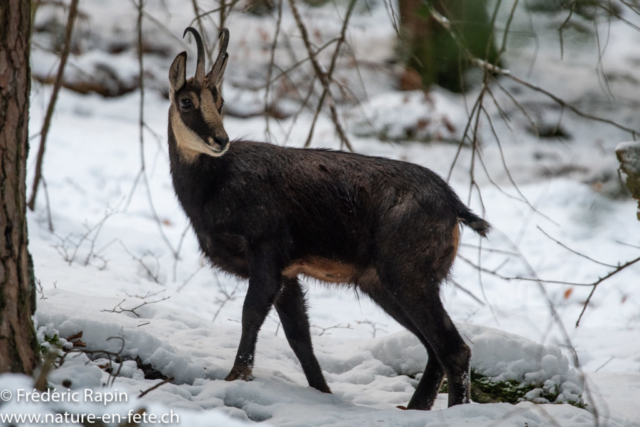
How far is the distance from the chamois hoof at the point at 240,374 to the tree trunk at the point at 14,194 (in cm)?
140

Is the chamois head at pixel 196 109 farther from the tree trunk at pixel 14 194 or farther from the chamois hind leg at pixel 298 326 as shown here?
the tree trunk at pixel 14 194

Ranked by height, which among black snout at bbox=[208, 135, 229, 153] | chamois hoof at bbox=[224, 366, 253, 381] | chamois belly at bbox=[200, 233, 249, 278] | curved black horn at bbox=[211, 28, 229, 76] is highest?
curved black horn at bbox=[211, 28, 229, 76]

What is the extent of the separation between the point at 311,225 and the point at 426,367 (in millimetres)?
1297

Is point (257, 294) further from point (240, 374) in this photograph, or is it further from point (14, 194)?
point (14, 194)

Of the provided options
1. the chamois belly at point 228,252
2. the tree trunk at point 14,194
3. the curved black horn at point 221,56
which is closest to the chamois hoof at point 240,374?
the chamois belly at point 228,252

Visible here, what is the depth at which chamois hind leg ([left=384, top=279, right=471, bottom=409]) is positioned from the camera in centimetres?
420

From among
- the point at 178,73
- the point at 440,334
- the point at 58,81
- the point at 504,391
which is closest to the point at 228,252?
the point at 178,73

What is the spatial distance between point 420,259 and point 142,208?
20.1 feet

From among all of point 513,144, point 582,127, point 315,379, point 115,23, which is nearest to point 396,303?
point 315,379

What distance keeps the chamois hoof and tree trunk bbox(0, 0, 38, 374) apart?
1.40 meters

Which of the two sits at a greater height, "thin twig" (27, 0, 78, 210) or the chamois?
"thin twig" (27, 0, 78, 210)

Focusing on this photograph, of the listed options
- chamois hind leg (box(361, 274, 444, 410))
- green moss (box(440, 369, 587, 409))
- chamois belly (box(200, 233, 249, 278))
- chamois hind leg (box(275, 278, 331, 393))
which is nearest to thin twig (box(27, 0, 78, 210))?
chamois belly (box(200, 233, 249, 278))

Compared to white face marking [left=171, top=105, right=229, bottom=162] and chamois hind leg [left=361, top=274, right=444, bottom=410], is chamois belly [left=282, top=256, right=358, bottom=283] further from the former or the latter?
white face marking [left=171, top=105, right=229, bottom=162]

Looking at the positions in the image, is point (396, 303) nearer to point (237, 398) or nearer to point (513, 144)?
point (237, 398)
